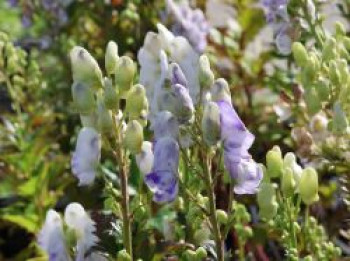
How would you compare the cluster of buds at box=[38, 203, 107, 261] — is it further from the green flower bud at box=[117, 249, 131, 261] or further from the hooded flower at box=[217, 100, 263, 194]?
the hooded flower at box=[217, 100, 263, 194]

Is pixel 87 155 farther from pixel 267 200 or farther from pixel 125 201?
pixel 267 200

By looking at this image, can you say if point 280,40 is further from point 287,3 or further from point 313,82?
point 313,82

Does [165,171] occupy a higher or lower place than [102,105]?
lower

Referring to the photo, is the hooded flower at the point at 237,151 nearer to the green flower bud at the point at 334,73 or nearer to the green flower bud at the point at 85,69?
the green flower bud at the point at 85,69

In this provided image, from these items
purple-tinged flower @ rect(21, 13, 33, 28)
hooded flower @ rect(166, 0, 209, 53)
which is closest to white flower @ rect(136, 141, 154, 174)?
hooded flower @ rect(166, 0, 209, 53)

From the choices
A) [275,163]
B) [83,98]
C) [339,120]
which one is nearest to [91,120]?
[83,98]

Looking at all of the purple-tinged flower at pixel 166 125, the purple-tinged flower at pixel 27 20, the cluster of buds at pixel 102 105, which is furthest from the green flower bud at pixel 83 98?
the purple-tinged flower at pixel 27 20
